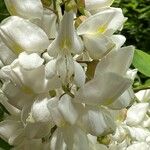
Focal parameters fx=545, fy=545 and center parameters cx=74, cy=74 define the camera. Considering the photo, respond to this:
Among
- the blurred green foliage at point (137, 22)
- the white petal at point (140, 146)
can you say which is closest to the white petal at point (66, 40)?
the white petal at point (140, 146)

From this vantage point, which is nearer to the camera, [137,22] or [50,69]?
[50,69]

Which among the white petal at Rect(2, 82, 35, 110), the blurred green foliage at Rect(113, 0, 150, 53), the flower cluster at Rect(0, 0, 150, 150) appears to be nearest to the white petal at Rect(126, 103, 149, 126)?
the flower cluster at Rect(0, 0, 150, 150)

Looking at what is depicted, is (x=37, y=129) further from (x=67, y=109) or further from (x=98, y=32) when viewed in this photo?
(x=98, y=32)

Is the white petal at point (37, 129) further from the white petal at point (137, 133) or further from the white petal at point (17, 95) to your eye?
the white petal at point (137, 133)

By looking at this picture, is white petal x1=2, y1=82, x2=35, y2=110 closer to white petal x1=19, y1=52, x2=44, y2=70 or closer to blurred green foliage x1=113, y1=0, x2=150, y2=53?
white petal x1=19, y1=52, x2=44, y2=70

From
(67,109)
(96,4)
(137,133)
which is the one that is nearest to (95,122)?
(67,109)

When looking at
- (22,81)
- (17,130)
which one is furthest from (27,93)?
(17,130)
